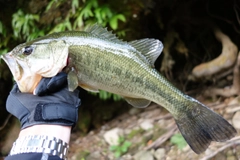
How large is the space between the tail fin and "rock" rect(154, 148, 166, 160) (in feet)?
5.74

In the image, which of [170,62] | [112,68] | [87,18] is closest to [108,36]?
[112,68]

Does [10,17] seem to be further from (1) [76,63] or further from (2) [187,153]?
(2) [187,153]

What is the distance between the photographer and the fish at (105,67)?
197 centimetres

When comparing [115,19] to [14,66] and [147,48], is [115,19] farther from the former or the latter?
[14,66]

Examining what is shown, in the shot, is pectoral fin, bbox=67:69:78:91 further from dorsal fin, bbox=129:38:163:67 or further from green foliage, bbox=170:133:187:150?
green foliage, bbox=170:133:187:150

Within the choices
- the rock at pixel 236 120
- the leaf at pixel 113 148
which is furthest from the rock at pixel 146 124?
the rock at pixel 236 120

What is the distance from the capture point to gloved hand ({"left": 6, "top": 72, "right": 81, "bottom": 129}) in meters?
1.86

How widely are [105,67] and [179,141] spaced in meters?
2.00

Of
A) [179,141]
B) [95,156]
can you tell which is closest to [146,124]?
[179,141]

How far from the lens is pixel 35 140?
67.7 inches

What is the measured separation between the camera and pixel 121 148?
4043mm

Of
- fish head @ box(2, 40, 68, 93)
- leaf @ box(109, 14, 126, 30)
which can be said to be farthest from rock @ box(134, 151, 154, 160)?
fish head @ box(2, 40, 68, 93)

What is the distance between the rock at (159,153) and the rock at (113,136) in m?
0.70

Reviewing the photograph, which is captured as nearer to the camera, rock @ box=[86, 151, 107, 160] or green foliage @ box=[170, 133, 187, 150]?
green foliage @ box=[170, 133, 187, 150]
